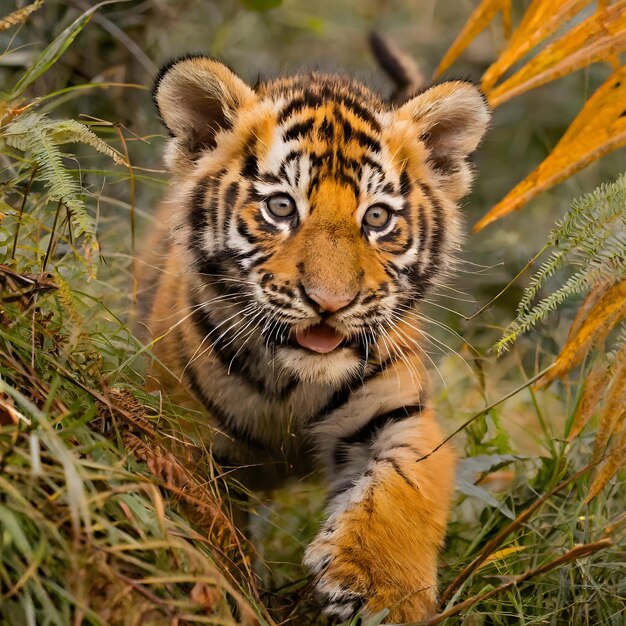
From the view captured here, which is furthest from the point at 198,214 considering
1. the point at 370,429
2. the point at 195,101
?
the point at 370,429

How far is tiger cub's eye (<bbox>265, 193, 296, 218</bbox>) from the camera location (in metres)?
2.73

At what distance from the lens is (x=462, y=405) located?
385 cm

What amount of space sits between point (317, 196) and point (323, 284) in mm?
310

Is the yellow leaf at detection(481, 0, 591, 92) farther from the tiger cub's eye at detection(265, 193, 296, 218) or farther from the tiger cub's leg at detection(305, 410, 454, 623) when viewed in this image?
the tiger cub's leg at detection(305, 410, 454, 623)

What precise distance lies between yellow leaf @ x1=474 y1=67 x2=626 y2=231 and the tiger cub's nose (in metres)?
0.66

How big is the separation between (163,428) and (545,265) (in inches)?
42.7

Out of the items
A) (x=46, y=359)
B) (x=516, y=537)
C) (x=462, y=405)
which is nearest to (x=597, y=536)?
(x=516, y=537)

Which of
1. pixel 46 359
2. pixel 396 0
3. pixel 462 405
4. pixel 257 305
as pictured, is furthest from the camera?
pixel 396 0

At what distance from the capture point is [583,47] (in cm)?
275

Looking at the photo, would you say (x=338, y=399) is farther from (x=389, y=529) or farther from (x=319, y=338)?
(x=389, y=529)

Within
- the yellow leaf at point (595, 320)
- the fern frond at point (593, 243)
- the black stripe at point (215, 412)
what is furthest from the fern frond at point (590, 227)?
the black stripe at point (215, 412)

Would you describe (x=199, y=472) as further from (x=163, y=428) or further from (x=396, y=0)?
(x=396, y=0)

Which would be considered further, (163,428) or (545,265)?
(163,428)

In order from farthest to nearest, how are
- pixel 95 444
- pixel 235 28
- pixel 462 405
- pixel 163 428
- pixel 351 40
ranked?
pixel 351 40 < pixel 235 28 < pixel 462 405 < pixel 163 428 < pixel 95 444
